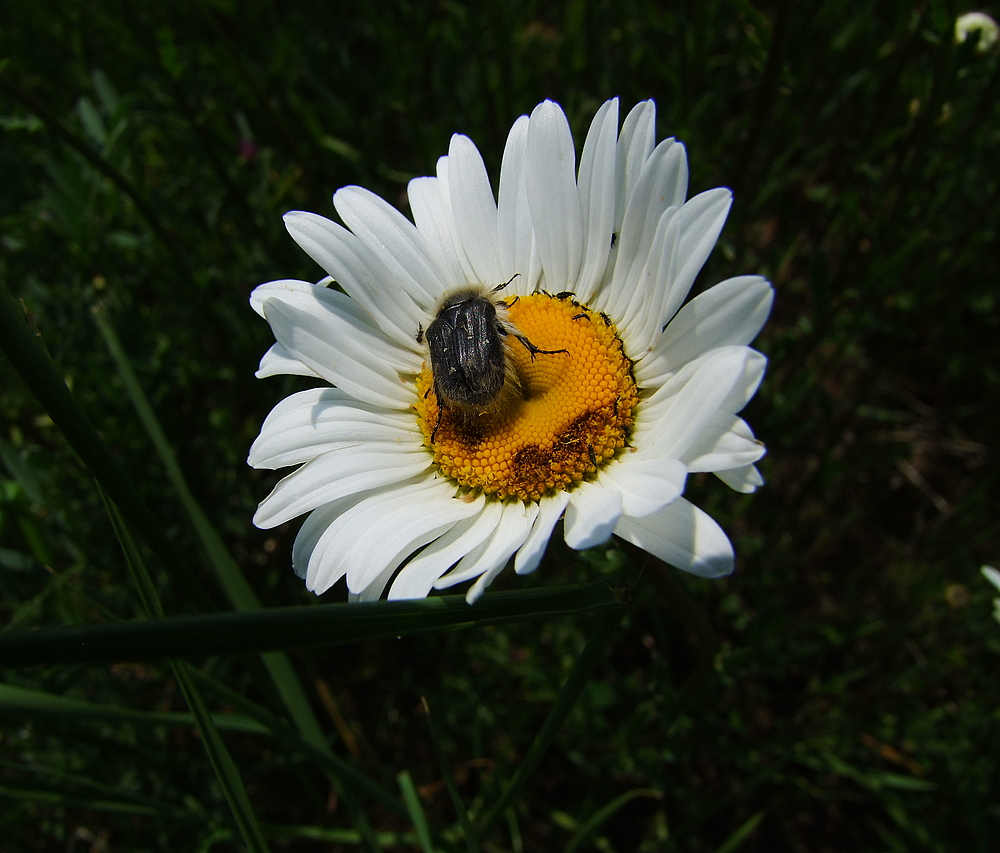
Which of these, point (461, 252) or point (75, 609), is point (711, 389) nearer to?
point (461, 252)

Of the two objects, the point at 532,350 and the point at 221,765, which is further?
the point at 532,350

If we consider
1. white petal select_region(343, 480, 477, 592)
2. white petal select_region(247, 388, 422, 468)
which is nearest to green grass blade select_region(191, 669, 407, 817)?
white petal select_region(343, 480, 477, 592)

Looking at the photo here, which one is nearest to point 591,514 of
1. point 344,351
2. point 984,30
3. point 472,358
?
point 472,358

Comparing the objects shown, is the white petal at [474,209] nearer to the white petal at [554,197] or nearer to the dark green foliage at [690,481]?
the white petal at [554,197]

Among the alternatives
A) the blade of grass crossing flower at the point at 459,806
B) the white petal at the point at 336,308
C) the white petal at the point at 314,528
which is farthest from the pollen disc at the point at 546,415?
the blade of grass crossing flower at the point at 459,806

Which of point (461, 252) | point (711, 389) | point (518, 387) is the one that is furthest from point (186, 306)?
point (711, 389)

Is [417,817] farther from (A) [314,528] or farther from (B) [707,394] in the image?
(B) [707,394]
